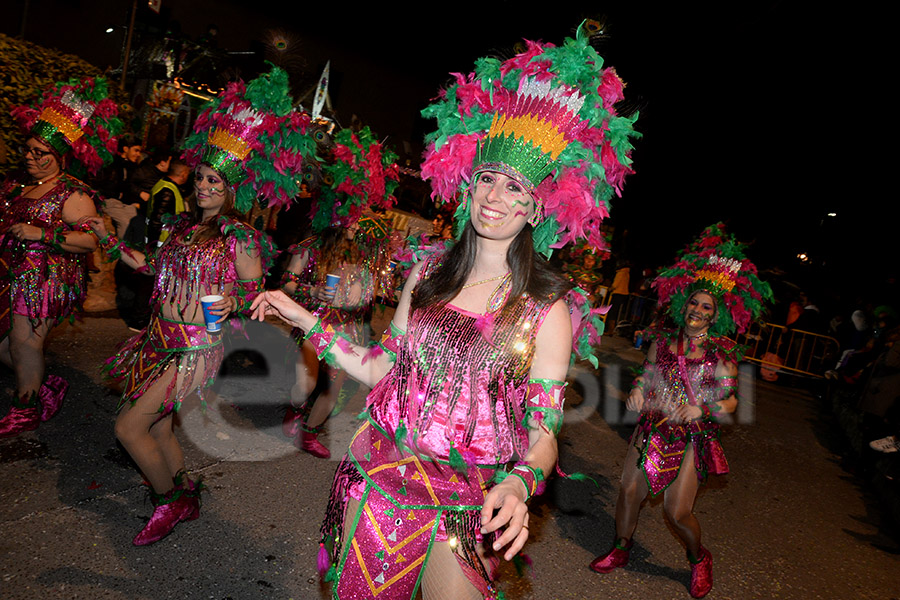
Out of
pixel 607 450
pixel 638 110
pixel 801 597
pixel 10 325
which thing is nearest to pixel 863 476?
pixel 607 450

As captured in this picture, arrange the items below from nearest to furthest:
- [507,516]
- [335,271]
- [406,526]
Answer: [507,516], [406,526], [335,271]

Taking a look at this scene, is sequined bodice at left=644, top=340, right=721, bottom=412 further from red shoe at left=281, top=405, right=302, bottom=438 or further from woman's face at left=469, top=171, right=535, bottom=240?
red shoe at left=281, top=405, right=302, bottom=438

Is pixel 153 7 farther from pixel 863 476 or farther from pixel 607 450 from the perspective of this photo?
pixel 863 476

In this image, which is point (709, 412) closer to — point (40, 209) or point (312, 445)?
point (312, 445)

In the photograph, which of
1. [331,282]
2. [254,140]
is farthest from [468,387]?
[254,140]

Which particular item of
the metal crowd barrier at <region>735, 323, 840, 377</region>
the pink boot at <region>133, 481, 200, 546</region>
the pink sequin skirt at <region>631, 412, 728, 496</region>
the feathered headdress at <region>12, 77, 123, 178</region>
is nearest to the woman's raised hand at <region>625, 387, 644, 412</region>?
the pink sequin skirt at <region>631, 412, 728, 496</region>

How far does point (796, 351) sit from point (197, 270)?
A: 13.8 m

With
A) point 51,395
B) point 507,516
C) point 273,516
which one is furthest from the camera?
point 51,395

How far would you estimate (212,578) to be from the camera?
10.2 feet

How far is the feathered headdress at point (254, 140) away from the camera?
3.58 m

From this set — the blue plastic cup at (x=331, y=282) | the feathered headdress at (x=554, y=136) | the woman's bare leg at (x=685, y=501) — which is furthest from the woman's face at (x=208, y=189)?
the woman's bare leg at (x=685, y=501)

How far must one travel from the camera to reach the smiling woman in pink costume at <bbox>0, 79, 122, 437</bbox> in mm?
4055

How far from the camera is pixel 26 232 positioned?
12.8 feet

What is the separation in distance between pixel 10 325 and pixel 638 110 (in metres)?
4.32
